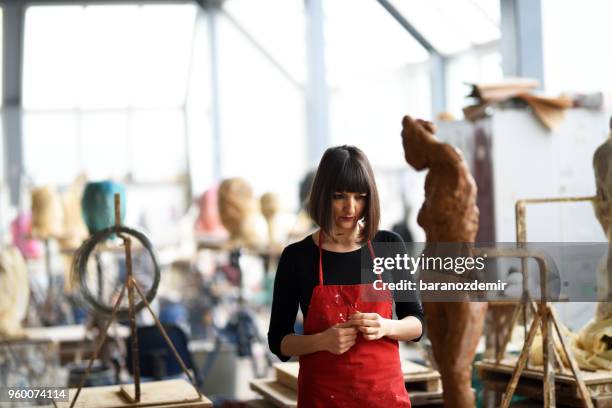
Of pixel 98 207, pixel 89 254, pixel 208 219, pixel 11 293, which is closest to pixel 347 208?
pixel 89 254

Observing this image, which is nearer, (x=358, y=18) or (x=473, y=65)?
(x=473, y=65)

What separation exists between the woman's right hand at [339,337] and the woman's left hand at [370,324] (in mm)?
19

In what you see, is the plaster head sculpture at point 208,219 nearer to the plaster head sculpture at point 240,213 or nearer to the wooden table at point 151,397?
the plaster head sculpture at point 240,213

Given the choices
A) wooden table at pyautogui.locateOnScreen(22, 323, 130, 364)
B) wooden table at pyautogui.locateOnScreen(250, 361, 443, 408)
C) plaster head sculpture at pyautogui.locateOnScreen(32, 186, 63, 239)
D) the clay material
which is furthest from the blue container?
the clay material

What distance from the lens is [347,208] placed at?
215 centimetres

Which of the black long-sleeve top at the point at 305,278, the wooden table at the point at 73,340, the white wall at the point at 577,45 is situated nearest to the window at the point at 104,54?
the wooden table at the point at 73,340

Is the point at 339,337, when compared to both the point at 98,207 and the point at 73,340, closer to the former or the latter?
the point at 98,207

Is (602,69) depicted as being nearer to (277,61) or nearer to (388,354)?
(388,354)

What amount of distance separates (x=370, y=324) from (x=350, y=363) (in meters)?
0.13

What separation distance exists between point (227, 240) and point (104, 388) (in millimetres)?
3577

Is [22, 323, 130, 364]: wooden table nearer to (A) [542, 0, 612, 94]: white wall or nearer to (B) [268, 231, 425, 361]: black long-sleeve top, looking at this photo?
(A) [542, 0, 612, 94]: white wall

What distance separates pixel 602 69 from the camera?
15.6 feet

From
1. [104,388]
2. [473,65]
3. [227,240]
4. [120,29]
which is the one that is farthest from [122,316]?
[120,29]

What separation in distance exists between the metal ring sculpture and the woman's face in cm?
125
